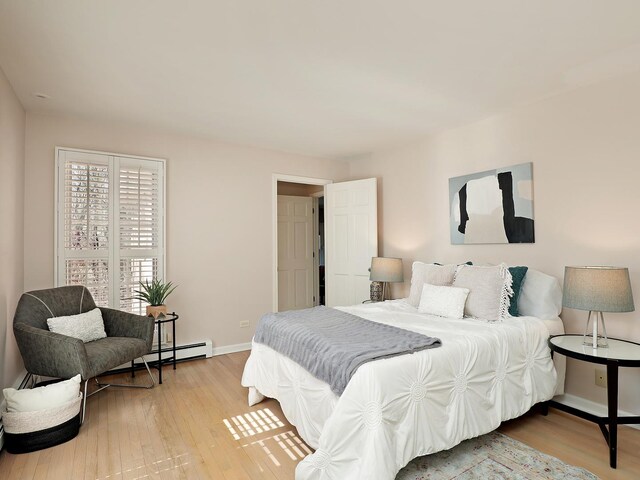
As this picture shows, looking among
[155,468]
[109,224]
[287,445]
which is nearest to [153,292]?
[109,224]

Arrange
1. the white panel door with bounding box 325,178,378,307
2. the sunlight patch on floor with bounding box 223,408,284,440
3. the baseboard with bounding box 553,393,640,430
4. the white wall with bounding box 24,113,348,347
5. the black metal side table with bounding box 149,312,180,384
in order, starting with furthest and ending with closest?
the white panel door with bounding box 325,178,378,307, the black metal side table with bounding box 149,312,180,384, the white wall with bounding box 24,113,348,347, the baseboard with bounding box 553,393,640,430, the sunlight patch on floor with bounding box 223,408,284,440

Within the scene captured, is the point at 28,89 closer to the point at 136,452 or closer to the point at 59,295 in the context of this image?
the point at 59,295

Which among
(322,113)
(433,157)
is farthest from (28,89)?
(433,157)

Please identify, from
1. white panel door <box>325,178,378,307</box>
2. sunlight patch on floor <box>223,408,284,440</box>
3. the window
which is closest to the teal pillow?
white panel door <box>325,178,378,307</box>

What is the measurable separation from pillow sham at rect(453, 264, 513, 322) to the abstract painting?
22.1 inches

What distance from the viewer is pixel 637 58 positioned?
7.91 feet

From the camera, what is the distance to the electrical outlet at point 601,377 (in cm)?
268

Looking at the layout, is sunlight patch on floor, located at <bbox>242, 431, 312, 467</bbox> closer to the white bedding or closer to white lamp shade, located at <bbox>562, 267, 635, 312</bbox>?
the white bedding

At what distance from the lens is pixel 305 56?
2.40 m

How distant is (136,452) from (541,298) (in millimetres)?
3076

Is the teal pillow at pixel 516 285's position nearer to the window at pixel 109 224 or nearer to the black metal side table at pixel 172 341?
the black metal side table at pixel 172 341

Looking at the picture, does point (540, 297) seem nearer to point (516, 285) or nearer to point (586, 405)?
point (516, 285)

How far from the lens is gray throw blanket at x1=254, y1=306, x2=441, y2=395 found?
200cm

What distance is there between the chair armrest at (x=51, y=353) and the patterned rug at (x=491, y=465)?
7.50 ft
